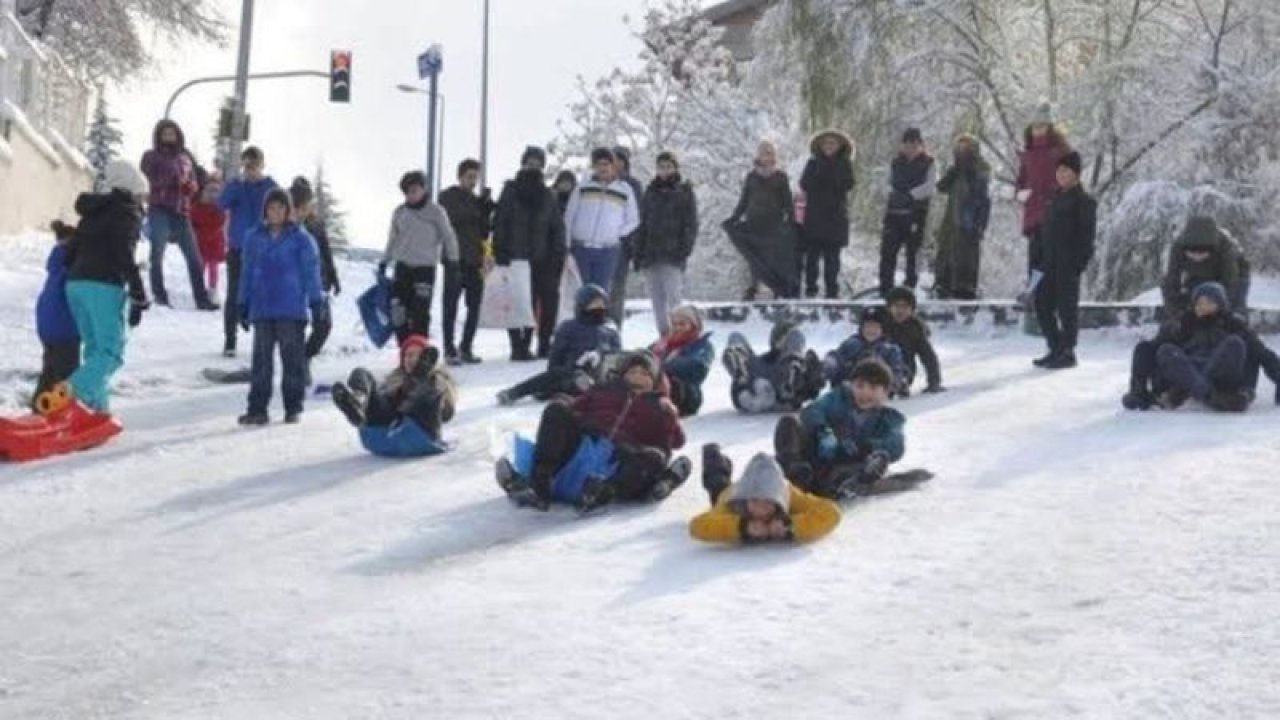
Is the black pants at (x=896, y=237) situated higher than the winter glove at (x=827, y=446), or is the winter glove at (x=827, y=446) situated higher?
the black pants at (x=896, y=237)

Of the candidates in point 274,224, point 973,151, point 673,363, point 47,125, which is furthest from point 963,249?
point 47,125

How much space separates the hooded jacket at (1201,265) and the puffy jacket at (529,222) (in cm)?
523

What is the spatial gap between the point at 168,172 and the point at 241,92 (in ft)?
26.4

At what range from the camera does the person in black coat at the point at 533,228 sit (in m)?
16.3

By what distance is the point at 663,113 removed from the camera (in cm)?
4641

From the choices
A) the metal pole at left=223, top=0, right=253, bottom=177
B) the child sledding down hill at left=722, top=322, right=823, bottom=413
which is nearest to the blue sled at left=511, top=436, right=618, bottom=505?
the child sledding down hill at left=722, top=322, right=823, bottom=413

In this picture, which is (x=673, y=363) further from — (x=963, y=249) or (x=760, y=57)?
(x=760, y=57)

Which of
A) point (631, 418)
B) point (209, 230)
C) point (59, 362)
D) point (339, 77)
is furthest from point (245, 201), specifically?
point (339, 77)

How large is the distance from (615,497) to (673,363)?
3580 mm

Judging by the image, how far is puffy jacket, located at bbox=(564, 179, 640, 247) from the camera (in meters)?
16.6

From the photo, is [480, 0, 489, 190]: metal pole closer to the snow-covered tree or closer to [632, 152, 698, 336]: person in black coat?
the snow-covered tree

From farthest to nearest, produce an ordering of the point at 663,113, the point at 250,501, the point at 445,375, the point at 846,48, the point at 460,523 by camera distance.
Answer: the point at 663,113, the point at 846,48, the point at 445,375, the point at 250,501, the point at 460,523

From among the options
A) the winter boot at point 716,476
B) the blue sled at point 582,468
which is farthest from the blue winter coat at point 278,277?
the winter boot at point 716,476

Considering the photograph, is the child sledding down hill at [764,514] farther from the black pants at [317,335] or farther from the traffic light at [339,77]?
the traffic light at [339,77]
